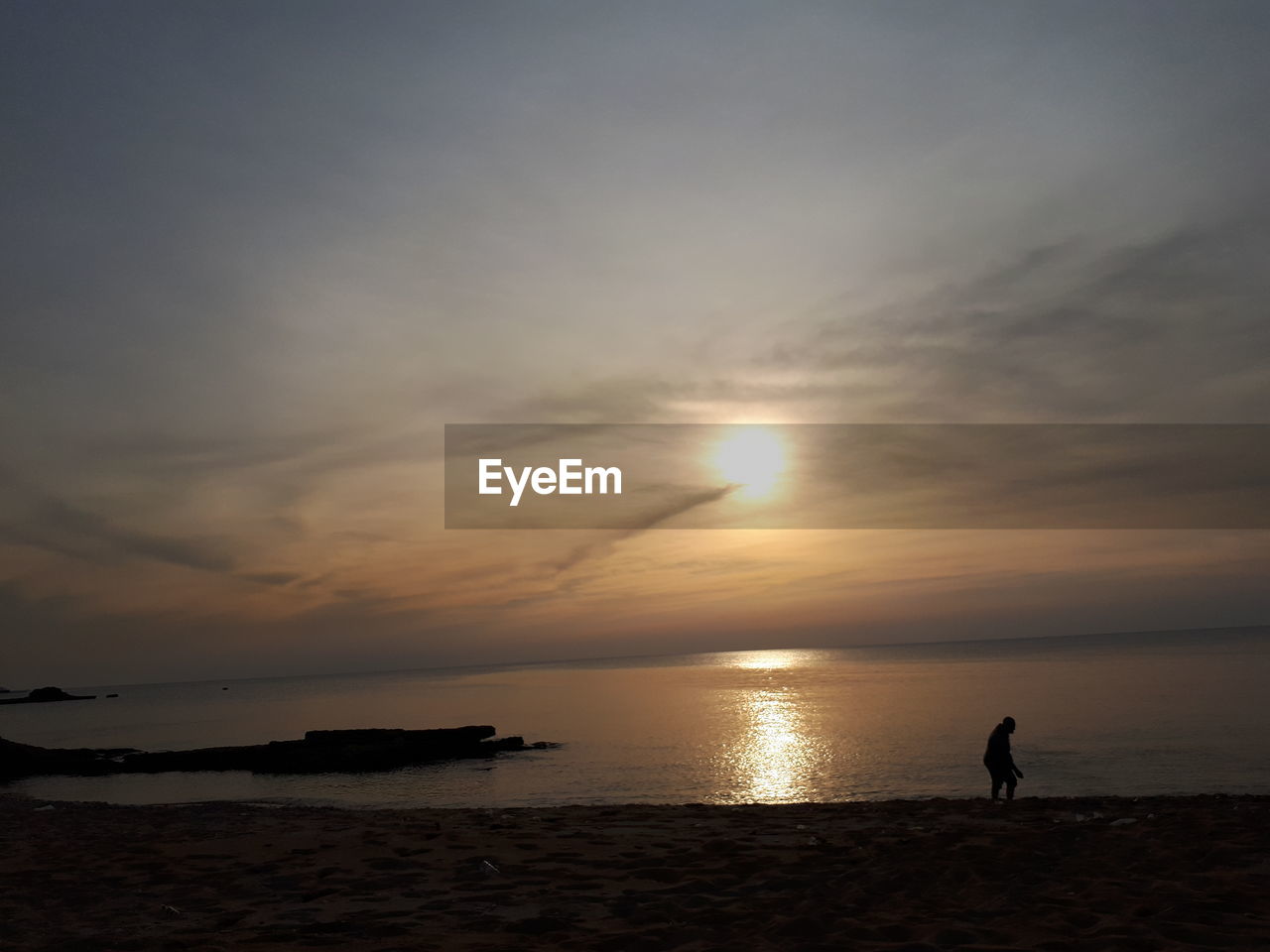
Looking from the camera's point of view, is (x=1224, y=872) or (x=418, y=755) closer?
(x=1224, y=872)

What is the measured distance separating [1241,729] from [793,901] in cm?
3914

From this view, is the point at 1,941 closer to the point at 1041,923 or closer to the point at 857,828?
the point at 1041,923

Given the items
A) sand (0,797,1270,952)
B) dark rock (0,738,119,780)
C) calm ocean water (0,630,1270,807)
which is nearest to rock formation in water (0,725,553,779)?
dark rock (0,738,119,780)

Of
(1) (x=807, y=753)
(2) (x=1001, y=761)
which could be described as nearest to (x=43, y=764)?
(1) (x=807, y=753)

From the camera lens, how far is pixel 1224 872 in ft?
29.4

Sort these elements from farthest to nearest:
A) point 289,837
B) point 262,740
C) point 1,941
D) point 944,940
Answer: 1. point 262,740
2. point 289,837
3. point 1,941
4. point 944,940

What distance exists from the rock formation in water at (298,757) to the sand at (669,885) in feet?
78.3

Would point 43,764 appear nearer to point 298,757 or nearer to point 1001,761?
point 298,757

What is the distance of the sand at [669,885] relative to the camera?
7566 millimetres

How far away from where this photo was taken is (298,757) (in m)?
37.5

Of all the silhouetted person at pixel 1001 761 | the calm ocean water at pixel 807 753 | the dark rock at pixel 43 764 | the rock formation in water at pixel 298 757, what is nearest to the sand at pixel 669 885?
the silhouetted person at pixel 1001 761

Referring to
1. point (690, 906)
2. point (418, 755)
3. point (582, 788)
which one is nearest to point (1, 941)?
point (690, 906)

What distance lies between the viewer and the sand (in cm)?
757

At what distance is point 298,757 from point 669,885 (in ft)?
108
